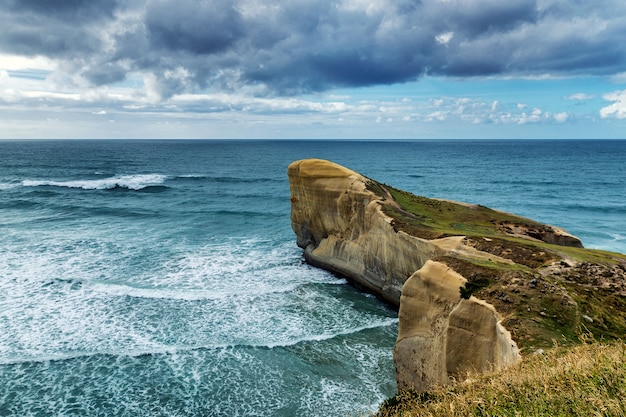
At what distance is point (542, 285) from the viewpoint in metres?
12.1

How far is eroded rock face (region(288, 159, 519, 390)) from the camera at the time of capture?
36.9ft

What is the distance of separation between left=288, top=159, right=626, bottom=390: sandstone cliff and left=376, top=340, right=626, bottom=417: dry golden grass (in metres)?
2.39

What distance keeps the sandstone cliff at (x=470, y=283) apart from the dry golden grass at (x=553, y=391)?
2.39 meters

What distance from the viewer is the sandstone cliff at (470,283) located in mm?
10844

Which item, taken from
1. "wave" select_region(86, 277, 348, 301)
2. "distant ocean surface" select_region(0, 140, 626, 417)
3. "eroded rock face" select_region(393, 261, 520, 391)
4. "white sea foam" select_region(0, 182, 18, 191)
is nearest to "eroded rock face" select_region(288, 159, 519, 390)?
"eroded rock face" select_region(393, 261, 520, 391)

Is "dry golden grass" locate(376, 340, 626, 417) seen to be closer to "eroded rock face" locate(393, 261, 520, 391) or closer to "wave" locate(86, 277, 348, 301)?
"eroded rock face" locate(393, 261, 520, 391)

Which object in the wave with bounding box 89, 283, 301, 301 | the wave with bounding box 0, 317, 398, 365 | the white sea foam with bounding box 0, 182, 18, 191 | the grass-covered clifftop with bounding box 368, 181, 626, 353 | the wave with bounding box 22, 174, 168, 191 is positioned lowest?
the wave with bounding box 0, 317, 398, 365

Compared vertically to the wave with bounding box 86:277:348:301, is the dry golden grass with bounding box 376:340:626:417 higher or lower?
higher

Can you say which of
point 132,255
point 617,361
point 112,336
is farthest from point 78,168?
point 617,361

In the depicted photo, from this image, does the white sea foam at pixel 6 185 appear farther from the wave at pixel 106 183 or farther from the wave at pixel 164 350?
the wave at pixel 164 350

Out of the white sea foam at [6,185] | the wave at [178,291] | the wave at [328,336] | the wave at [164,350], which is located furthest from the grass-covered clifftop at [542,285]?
the white sea foam at [6,185]

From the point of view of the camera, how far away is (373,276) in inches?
854

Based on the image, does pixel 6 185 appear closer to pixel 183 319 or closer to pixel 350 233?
pixel 183 319

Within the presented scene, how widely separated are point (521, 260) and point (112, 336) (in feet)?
53.6
